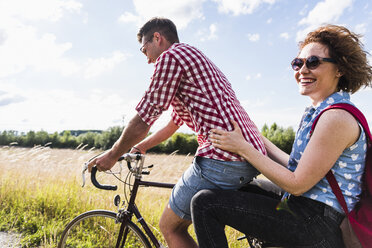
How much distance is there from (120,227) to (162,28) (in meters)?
1.70

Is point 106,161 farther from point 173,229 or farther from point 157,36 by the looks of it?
point 157,36

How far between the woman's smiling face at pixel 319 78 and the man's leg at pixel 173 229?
1170 millimetres

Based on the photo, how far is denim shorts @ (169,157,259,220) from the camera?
73.9 inches

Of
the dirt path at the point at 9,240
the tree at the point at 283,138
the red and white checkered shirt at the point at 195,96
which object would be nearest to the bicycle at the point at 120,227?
the red and white checkered shirt at the point at 195,96

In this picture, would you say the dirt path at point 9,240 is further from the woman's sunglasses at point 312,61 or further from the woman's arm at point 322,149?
the woman's sunglasses at point 312,61

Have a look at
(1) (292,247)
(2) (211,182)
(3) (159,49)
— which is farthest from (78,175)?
(1) (292,247)

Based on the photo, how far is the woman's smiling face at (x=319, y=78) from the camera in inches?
71.6

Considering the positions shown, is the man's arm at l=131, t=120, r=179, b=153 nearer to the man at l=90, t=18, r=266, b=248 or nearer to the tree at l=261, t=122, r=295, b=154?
the man at l=90, t=18, r=266, b=248

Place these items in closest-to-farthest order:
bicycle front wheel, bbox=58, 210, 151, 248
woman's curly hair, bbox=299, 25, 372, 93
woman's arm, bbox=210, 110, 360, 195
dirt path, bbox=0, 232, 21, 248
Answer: woman's arm, bbox=210, 110, 360, 195 → woman's curly hair, bbox=299, 25, 372, 93 → bicycle front wheel, bbox=58, 210, 151, 248 → dirt path, bbox=0, 232, 21, 248

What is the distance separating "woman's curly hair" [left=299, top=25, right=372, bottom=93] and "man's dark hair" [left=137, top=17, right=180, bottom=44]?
110 centimetres

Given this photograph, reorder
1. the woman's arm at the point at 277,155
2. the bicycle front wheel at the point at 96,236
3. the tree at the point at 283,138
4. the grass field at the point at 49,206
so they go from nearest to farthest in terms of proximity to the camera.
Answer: the woman's arm at the point at 277,155 < the bicycle front wheel at the point at 96,236 < the grass field at the point at 49,206 < the tree at the point at 283,138

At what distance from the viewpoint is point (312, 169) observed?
154cm

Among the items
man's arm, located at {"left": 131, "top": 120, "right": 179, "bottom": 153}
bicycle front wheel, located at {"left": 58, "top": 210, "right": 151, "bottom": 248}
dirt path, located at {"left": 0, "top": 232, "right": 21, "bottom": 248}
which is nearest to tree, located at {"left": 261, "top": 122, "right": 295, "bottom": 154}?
bicycle front wheel, located at {"left": 58, "top": 210, "right": 151, "bottom": 248}

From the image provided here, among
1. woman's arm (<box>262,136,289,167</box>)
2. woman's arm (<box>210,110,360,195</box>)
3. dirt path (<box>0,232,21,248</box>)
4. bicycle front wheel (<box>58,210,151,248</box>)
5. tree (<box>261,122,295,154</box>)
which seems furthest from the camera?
tree (<box>261,122,295,154</box>)
